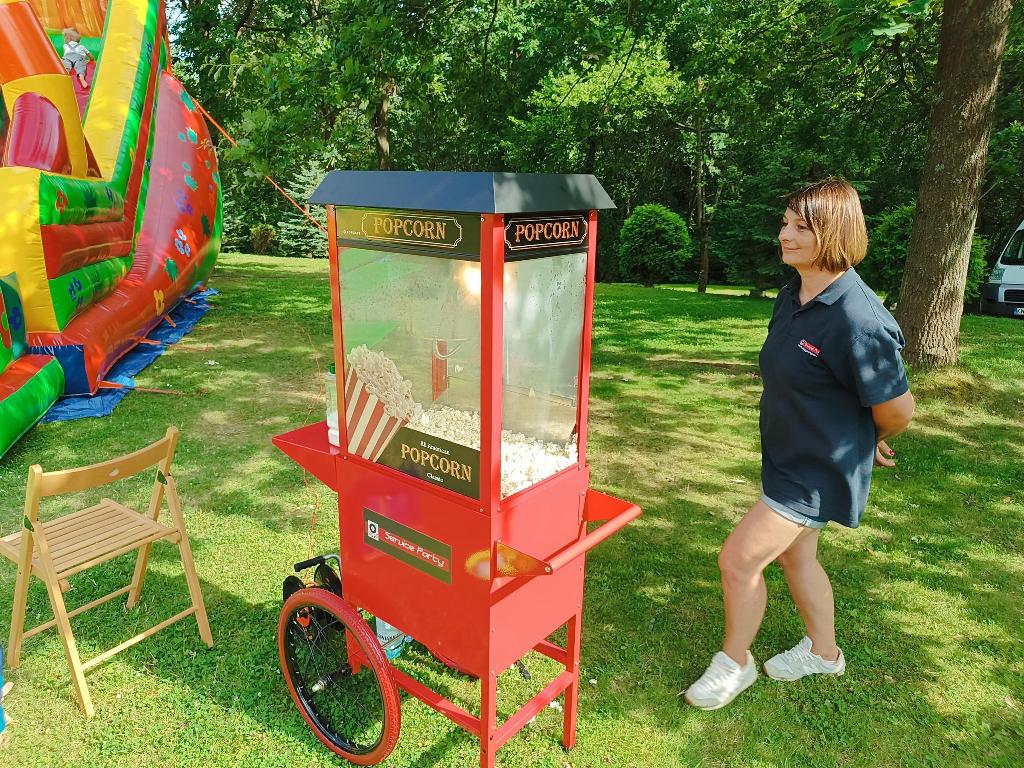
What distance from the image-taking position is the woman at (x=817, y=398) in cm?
248

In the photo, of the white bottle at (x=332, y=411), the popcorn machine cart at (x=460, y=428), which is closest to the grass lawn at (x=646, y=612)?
the popcorn machine cart at (x=460, y=428)

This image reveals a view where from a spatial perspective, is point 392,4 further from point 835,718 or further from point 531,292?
point 835,718

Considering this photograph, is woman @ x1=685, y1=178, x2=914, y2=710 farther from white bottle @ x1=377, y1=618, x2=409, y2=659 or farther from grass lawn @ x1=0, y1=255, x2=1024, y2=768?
white bottle @ x1=377, y1=618, x2=409, y2=659

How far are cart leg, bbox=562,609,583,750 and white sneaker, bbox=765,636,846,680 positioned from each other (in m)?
1.03

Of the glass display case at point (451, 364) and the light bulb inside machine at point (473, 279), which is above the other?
the light bulb inside machine at point (473, 279)

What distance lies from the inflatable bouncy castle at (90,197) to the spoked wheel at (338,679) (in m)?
3.60

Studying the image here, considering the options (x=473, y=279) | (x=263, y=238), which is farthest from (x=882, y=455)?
(x=263, y=238)

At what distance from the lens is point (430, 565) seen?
98.1 inches

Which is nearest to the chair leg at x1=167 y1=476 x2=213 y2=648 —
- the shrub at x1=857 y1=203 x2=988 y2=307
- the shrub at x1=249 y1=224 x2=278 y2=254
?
the shrub at x1=857 y1=203 x2=988 y2=307

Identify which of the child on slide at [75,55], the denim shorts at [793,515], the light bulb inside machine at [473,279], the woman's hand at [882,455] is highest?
the child on slide at [75,55]

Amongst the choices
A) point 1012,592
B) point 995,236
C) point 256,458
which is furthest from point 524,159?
point 1012,592

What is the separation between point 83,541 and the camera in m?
3.17

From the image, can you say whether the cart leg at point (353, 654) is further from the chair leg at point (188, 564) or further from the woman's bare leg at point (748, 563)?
the woman's bare leg at point (748, 563)

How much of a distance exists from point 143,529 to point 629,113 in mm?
16446
